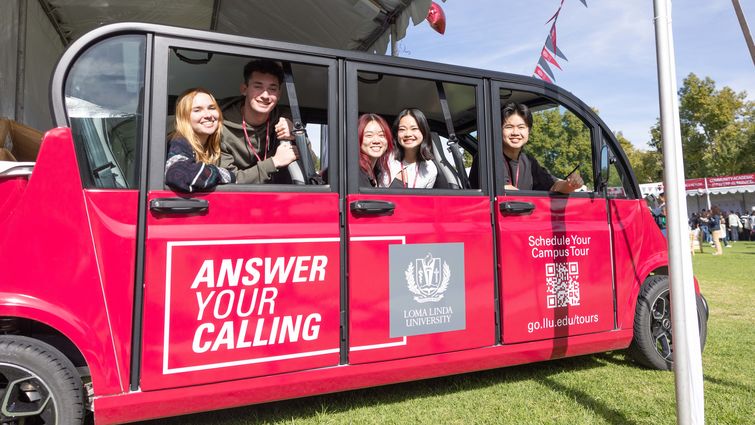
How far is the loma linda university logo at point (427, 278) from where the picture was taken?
8.93ft

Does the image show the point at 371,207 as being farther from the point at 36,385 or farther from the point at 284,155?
→ the point at 36,385

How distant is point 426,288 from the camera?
2752mm

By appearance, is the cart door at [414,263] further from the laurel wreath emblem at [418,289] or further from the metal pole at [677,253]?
the metal pole at [677,253]

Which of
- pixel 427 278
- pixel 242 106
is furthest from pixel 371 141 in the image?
pixel 427 278

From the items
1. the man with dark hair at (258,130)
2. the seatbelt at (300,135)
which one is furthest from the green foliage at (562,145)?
the man with dark hair at (258,130)

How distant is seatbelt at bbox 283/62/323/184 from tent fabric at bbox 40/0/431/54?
2515 millimetres

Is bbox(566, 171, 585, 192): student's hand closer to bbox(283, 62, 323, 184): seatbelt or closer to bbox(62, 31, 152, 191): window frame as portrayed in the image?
bbox(283, 62, 323, 184): seatbelt

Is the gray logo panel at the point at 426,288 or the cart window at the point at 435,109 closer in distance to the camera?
the gray logo panel at the point at 426,288

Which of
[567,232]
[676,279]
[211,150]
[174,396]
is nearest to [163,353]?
[174,396]

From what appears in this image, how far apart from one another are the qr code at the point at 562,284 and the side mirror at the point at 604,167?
0.63 metres

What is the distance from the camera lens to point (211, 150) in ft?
8.35

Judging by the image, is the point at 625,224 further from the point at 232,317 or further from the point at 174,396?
the point at 174,396

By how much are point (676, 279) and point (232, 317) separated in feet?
6.54

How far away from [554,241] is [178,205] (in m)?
2.26
